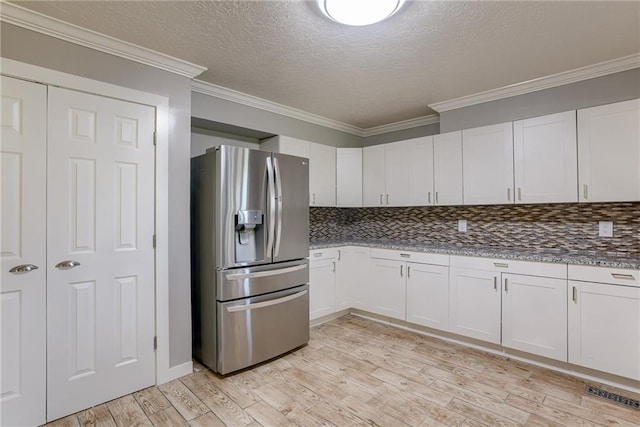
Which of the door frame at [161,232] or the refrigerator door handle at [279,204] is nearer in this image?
the door frame at [161,232]

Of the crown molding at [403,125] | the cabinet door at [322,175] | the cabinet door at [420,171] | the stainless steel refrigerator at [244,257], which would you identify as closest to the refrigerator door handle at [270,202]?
the stainless steel refrigerator at [244,257]

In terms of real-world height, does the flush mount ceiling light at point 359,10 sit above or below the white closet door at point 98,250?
above

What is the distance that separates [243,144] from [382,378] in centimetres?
278

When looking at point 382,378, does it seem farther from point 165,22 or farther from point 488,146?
point 165,22

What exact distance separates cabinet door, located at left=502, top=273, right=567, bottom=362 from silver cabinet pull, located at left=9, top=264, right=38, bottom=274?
3.49 m

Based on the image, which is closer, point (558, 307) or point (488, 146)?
point (558, 307)

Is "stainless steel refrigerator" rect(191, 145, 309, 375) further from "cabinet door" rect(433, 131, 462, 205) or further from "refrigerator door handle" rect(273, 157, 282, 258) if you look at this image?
"cabinet door" rect(433, 131, 462, 205)

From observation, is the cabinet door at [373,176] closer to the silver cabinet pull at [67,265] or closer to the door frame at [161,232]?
the door frame at [161,232]

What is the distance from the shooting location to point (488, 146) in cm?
304

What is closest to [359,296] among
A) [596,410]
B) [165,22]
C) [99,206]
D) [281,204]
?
[281,204]

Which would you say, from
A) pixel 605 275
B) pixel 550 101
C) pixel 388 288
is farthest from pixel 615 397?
pixel 550 101

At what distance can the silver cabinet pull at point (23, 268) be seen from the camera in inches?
71.6

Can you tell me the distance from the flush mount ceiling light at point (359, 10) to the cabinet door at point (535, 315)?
7.68ft

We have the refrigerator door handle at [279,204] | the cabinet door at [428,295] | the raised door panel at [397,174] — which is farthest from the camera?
the raised door panel at [397,174]
